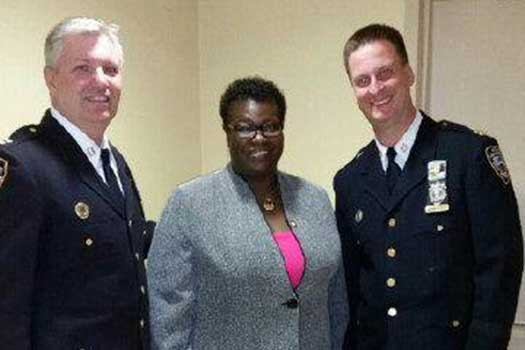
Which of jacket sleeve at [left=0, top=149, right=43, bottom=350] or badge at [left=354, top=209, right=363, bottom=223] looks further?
badge at [left=354, top=209, right=363, bottom=223]

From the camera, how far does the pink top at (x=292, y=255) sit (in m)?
1.67

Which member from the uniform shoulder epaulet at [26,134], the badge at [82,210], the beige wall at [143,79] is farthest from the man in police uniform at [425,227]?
the beige wall at [143,79]

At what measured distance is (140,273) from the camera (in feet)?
5.13

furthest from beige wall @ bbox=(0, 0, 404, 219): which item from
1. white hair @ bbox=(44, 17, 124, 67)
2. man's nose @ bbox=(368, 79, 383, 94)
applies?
man's nose @ bbox=(368, 79, 383, 94)

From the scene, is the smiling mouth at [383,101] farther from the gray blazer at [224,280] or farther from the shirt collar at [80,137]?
the shirt collar at [80,137]

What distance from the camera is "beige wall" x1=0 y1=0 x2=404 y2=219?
2822 mm

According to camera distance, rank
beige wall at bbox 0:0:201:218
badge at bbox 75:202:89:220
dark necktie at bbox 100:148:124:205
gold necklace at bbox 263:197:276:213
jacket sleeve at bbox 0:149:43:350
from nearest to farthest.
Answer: jacket sleeve at bbox 0:149:43:350 → badge at bbox 75:202:89:220 → dark necktie at bbox 100:148:124:205 → gold necklace at bbox 263:197:276:213 → beige wall at bbox 0:0:201:218

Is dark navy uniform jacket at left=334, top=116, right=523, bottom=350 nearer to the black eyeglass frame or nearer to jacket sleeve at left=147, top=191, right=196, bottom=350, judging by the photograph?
the black eyeglass frame

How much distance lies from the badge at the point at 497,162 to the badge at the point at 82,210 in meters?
1.01

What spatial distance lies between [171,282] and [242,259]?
0.20 meters

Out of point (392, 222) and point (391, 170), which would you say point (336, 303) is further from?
point (391, 170)

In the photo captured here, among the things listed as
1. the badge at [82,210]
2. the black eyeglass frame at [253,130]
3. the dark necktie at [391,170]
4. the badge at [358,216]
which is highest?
the black eyeglass frame at [253,130]

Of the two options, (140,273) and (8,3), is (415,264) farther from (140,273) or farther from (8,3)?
(8,3)

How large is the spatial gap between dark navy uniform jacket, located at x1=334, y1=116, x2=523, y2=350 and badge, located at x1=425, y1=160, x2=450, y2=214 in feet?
0.03
